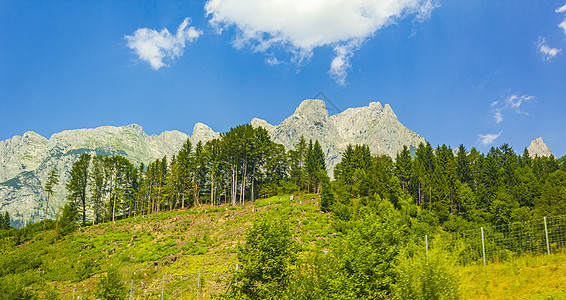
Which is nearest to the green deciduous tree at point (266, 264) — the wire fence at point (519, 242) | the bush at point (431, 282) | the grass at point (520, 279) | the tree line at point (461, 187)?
the bush at point (431, 282)

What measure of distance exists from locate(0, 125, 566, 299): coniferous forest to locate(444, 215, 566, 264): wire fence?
38.5 inches

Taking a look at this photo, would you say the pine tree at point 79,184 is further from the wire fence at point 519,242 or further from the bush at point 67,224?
the wire fence at point 519,242

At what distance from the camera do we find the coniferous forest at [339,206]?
13.0m

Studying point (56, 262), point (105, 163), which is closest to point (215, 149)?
point (105, 163)

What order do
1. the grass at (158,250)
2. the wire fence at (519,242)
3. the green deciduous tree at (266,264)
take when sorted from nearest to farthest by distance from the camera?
the green deciduous tree at (266,264), the wire fence at (519,242), the grass at (158,250)

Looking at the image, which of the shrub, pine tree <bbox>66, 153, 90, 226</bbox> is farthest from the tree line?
pine tree <bbox>66, 153, 90, 226</bbox>

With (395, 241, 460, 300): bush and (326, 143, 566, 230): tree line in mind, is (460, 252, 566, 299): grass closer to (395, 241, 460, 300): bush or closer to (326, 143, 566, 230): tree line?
(395, 241, 460, 300): bush

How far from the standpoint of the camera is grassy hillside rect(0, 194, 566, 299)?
14086 millimetres

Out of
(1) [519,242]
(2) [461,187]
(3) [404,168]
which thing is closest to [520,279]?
(1) [519,242]

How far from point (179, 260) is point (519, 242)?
1234 inches

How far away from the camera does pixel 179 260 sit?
33750 millimetres

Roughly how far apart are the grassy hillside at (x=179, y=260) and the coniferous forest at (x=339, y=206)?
139 cm

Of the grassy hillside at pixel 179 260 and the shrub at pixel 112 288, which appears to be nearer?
the grassy hillside at pixel 179 260

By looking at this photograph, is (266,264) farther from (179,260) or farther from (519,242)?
(179,260)
